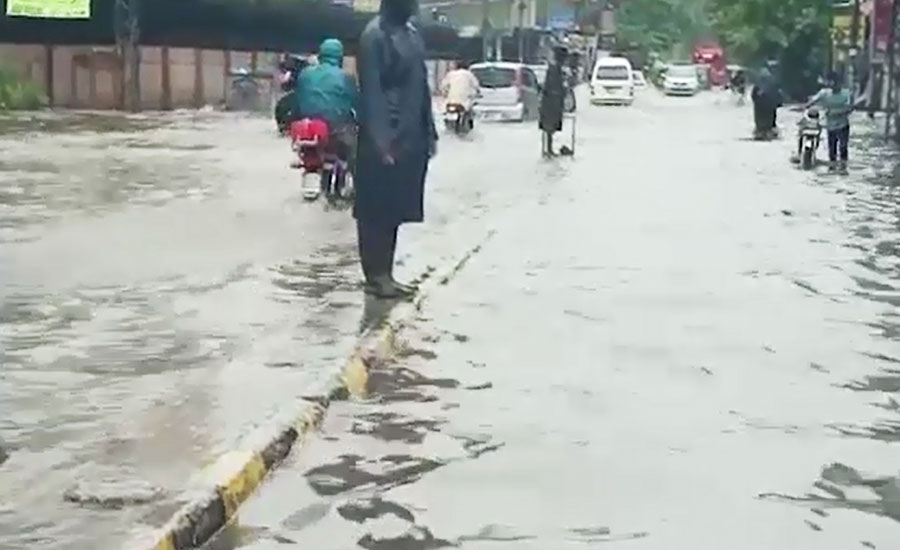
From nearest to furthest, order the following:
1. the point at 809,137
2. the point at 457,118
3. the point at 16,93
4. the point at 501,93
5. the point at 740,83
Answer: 1. the point at 809,137
2. the point at 457,118
3. the point at 16,93
4. the point at 501,93
5. the point at 740,83

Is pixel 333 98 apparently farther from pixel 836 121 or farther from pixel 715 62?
pixel 715 62

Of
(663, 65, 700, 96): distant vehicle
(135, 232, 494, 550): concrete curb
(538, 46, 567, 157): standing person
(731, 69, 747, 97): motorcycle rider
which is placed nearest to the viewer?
(135, 232, 494, 550): concrete curb

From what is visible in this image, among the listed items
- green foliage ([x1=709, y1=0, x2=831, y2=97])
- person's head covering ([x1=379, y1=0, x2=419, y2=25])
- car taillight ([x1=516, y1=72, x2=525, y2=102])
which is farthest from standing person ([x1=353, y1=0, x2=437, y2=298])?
green foliage ([x1=709, y1=0, x2=831, y2=97])

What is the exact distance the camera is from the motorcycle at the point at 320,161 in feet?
65.8

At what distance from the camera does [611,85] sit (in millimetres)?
66000

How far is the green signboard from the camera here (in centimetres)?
4956

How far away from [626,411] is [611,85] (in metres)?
57.3

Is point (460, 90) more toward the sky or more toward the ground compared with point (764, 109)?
more toward the sky

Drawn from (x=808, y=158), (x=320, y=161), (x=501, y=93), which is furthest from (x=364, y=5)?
(x=320, y=161)

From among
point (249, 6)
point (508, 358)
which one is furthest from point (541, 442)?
point (249, 6)

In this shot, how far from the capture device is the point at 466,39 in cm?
7688

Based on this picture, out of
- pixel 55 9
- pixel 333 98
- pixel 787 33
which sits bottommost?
pixel 787 33

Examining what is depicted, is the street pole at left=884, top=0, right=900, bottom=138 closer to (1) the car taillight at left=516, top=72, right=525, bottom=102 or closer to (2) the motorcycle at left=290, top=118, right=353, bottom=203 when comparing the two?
(1) the car taillight at left=516, top=72, right=525, bottom=102

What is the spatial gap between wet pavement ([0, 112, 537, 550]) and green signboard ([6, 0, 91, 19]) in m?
24.5
